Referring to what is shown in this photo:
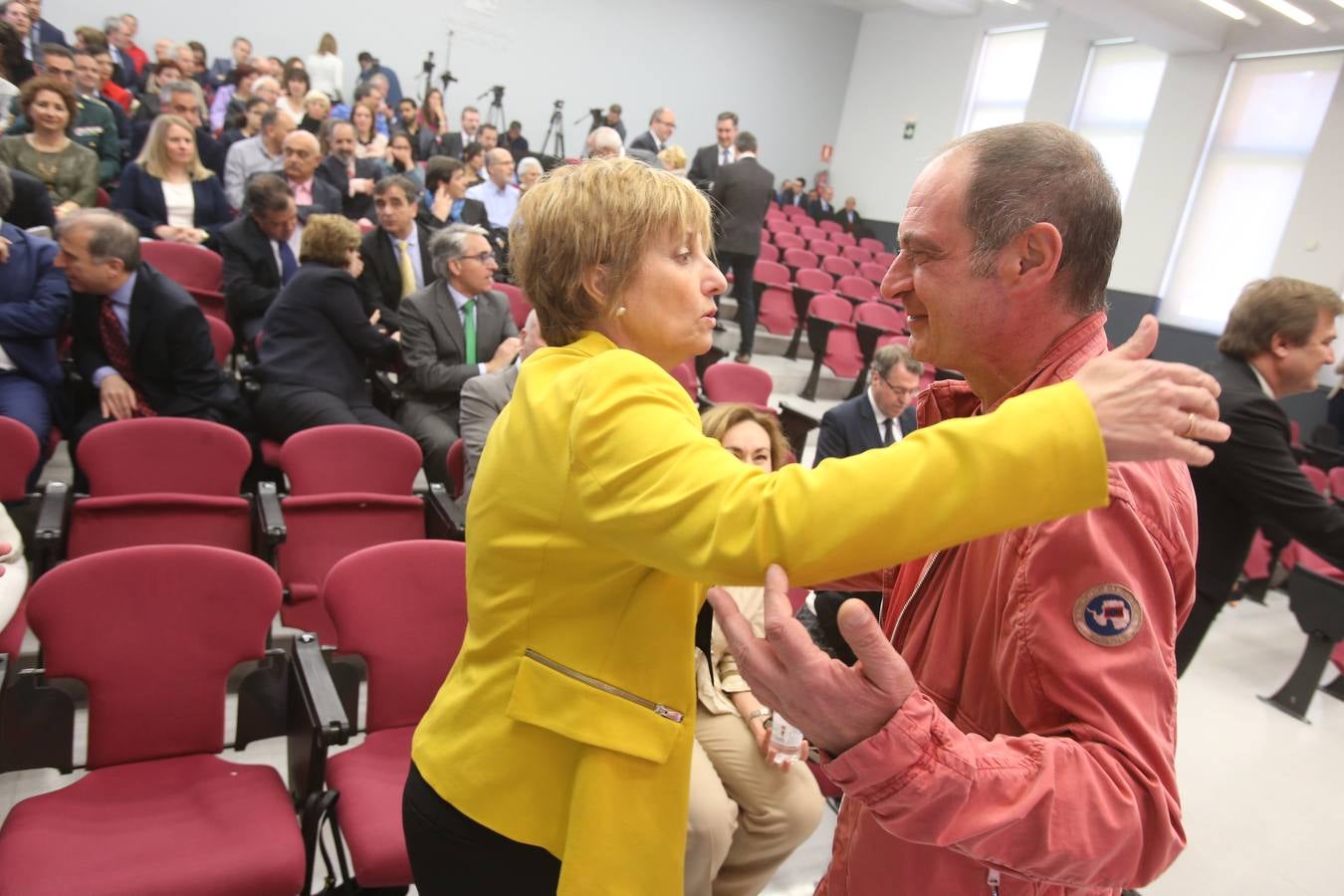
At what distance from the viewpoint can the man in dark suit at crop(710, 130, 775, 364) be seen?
7422mm

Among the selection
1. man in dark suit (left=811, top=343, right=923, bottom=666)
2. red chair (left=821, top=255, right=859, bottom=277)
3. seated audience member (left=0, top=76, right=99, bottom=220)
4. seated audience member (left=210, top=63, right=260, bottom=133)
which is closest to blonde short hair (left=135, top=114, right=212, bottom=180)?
seated audience member (left=0, top=76, right=99, bottom=220)

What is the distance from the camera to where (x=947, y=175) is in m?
0.95

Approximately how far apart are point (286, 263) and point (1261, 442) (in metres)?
4.58

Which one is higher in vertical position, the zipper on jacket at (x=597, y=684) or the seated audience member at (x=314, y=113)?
the seated audience member at (x=314, y=113)

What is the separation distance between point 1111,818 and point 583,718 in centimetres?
55

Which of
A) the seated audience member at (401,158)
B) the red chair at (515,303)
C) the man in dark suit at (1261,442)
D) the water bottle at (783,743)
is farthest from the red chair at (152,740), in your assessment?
the seated audience member at (401,158)

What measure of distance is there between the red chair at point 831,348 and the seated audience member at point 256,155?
175 inches

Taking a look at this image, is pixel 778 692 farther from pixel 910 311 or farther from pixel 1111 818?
pixel 910 311

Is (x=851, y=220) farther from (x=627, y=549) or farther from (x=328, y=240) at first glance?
(x=627, y=549)

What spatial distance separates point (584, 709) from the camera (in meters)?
0.98

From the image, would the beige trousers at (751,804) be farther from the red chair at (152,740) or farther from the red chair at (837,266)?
the red chair at (837,266)

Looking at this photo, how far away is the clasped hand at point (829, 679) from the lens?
0.70 m

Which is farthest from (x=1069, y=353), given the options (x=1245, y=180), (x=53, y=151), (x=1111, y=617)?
(x=1245, y=180)

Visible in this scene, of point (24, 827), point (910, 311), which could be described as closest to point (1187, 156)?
point (910, 311)
